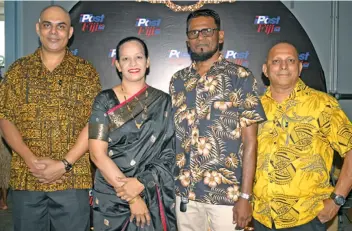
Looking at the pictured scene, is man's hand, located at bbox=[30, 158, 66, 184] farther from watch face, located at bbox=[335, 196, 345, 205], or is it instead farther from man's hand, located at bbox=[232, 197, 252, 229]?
watch face, located at bbox=[335, 196, 345, 205]

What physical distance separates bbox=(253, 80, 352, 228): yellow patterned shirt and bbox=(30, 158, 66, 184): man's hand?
4.32 ft

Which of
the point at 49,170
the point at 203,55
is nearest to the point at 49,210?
the point at 49,170

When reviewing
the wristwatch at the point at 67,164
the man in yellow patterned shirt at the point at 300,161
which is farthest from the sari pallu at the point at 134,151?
the man in yellow patterned shirt at the point at 300,161

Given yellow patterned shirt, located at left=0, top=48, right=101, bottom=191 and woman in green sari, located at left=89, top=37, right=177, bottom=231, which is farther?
yellow patterned shirt, located at left=0, top=48, right=101, bottom=191

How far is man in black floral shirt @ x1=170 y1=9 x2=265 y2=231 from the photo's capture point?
2.53m

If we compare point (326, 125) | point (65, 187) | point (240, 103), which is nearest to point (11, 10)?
point (65, 187)

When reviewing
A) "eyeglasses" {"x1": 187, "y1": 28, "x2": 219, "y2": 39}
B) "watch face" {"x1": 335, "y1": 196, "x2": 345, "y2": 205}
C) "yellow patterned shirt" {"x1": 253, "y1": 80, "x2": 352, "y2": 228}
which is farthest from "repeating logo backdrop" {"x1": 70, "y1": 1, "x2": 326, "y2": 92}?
"watch face" {"x1": 335, "y1": 196, "x2": 345, "y2": 205}

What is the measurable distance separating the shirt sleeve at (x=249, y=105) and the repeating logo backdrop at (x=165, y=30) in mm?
2421

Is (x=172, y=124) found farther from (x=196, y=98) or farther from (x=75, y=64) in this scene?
(x=75, y=64)

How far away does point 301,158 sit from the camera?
2.48 m

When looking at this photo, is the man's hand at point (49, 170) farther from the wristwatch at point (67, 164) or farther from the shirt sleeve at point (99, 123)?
the shirt sleeve at point (99, 123)

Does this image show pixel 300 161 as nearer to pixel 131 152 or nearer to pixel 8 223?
pixel 131 152

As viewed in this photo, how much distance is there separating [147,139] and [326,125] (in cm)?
110

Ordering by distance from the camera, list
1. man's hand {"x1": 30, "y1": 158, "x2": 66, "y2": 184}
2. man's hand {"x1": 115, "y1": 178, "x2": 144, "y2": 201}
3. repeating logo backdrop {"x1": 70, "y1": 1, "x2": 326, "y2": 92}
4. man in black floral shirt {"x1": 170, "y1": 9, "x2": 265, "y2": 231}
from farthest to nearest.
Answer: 1. repeating logo backdrop {"x1": 70, "y1": 1, "x2": 326, "y2": 92}
2. man's hand {"x1": 30, "y1": 158, "x2": 66, "y2": 184}
3. man in black floral shirt {"x1": 170, "y1": 9, "x2": 265, "y2": 231}
4. man's hand {"x1": 115, "y1": 178, "x2": 144, "y2": 201}
